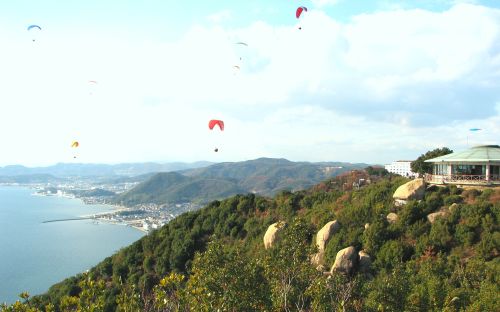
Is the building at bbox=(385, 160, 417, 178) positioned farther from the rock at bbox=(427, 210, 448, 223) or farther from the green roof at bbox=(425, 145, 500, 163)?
the rock at bbox=(427, 210, 448, 223)

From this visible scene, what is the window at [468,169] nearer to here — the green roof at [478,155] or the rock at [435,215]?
the green roof at [478,155]

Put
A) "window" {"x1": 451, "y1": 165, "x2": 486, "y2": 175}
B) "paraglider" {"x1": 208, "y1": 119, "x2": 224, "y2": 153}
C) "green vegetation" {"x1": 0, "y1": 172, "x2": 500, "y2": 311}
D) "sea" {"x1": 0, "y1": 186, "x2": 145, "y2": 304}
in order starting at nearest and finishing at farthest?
1. "green vegetation" {"x1": 0, "y1": 172, "x2": 500, "y2": 311}
2. "paraglider" {"x1": 208, "y1": 119, "x2": 224, "y2": 153}
3. "window" {"x1": 451, "y1": 165, "x2": 486, "y2": 175}
4. "sea" {"x1": 0, "y1": 186, "x2": 145, "y2": 304}

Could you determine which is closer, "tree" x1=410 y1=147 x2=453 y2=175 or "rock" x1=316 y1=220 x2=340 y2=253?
"rock" x1=316 y1=220 x2=340 y2=253

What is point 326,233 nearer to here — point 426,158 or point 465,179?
point 465,179

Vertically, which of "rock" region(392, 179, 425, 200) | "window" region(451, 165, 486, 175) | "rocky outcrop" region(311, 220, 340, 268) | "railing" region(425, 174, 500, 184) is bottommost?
"rocky outcrop" region(311, 220, 340, 268)

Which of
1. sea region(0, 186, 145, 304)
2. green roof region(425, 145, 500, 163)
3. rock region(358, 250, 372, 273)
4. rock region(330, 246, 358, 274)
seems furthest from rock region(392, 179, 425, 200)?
sea region(0, 186, 145, 304)

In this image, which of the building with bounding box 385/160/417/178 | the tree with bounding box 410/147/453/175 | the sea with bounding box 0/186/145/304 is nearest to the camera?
the tree with bounding box 410/147/453/175

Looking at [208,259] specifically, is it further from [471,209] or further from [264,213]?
[264,213]
